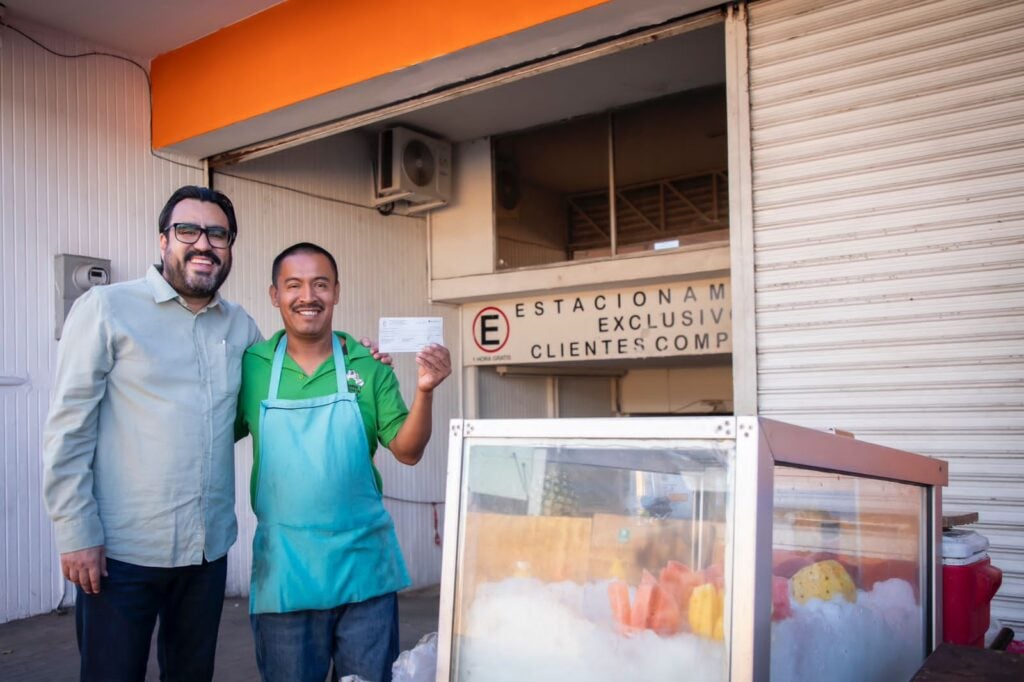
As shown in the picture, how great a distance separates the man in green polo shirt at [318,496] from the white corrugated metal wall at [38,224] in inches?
121

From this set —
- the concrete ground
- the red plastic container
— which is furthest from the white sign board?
the red plastic container

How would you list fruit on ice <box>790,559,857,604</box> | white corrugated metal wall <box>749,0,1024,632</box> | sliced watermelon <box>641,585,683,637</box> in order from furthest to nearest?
white corrugated metal wall <box>749,0,1024,632</box> < fruit on ice <box>790,559,857,604</box> < sliced watermelon <box>641,585,683,637</box>

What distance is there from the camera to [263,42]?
539 centimetres

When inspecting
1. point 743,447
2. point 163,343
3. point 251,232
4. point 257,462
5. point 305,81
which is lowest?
point 257,462

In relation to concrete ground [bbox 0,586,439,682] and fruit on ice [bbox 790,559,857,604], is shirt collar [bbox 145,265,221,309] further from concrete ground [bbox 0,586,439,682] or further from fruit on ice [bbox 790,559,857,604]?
concrete ground [bbox 0,586,439,682]

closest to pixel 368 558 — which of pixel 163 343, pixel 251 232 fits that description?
pixel 163 343

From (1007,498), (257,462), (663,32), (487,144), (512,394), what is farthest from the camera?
(512,394)

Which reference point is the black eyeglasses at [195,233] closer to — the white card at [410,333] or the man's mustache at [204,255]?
the man's mustache at [204,255]

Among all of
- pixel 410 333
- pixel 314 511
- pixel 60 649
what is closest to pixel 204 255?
pixel 410 333

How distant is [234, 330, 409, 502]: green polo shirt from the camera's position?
9.01ft

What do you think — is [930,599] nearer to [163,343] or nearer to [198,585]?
[198,585]

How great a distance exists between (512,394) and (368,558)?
18.5 feet

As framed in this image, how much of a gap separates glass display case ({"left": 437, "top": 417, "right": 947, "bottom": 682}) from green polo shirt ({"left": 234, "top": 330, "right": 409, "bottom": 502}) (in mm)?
809

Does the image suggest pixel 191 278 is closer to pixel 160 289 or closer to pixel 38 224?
pixel 160 289
